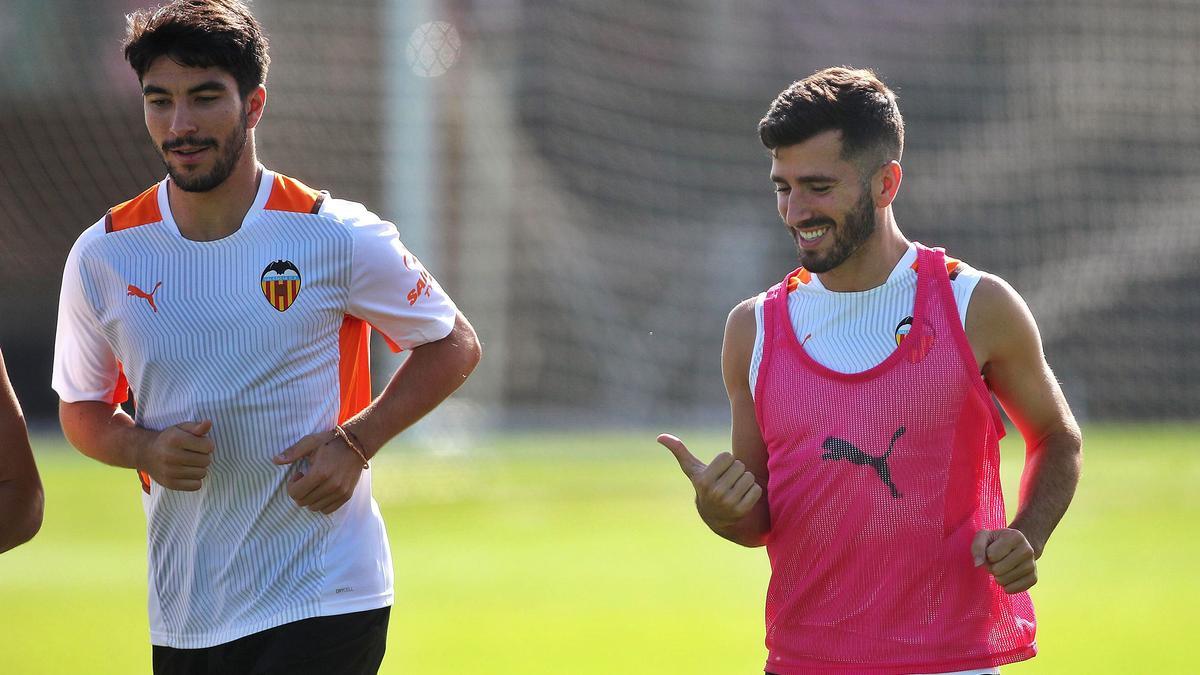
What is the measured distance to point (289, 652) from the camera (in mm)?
3283

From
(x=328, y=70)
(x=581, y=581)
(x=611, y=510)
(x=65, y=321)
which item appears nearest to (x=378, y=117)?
(x=328, y=70)

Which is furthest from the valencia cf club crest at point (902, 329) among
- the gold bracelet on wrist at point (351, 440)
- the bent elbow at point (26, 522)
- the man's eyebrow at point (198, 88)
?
the bent elbow at point (26, 522)

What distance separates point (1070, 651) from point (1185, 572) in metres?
2.41

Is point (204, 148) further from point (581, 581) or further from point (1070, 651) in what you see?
point (581, 581)

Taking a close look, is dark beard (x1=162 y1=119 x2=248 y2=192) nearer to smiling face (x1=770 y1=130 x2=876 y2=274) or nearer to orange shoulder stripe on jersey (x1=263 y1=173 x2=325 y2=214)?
orange shoulder stripe on jersey (x1=263 y1=173 x2=325 y2=214)

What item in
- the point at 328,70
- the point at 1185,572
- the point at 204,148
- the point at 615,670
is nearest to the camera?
the point at 204,148

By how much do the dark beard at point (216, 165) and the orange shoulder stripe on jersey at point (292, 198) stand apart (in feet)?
0.47

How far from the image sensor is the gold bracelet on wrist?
330 cm

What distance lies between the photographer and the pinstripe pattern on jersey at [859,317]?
3.29 meters

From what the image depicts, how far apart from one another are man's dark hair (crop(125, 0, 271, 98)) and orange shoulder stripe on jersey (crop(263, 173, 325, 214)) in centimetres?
23

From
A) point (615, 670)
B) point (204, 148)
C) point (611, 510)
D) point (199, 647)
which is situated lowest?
point (611, 510)

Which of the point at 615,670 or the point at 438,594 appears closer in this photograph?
the point at 615,670

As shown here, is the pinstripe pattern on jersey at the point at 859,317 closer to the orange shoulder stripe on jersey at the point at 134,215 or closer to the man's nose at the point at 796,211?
the man's nose at the point at 796,211

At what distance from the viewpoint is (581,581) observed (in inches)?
341
